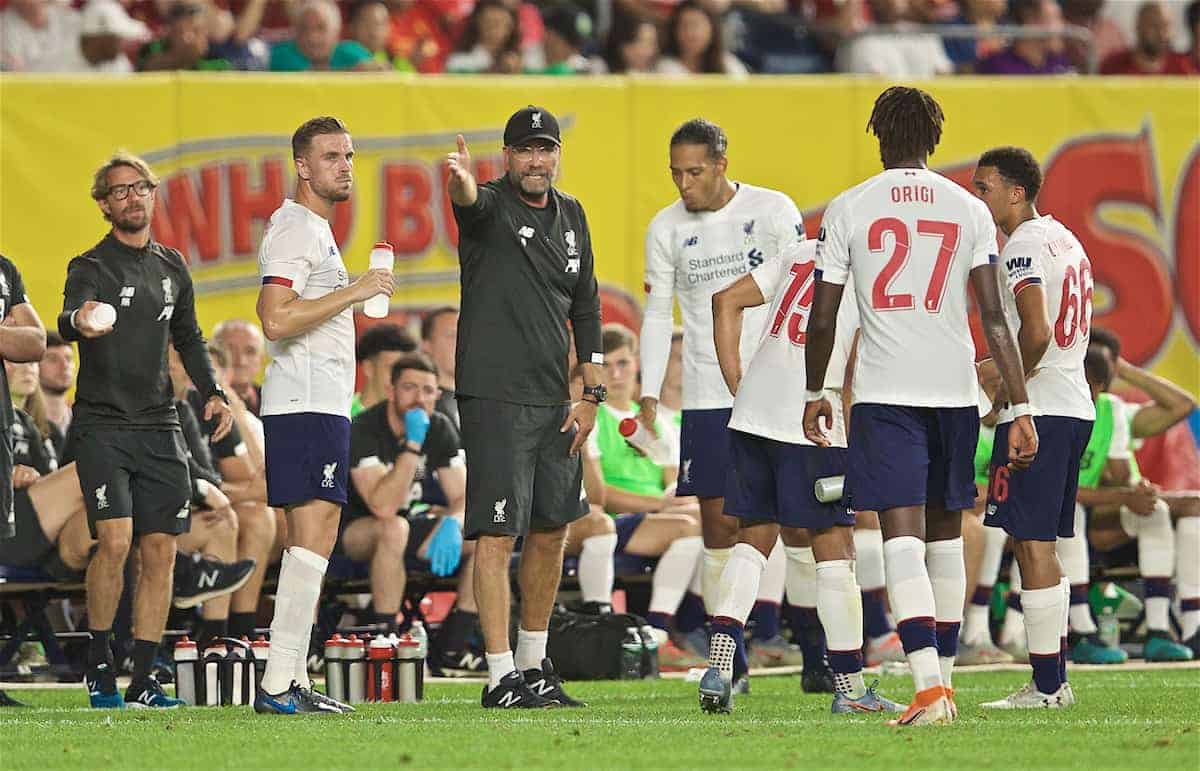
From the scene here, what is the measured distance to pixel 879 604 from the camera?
1135cm

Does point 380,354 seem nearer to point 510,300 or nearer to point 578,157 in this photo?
point 578,157

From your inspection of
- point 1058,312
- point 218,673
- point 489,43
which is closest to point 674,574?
point 218,673

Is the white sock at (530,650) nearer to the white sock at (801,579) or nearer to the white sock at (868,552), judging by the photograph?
the white sock at (801,579)

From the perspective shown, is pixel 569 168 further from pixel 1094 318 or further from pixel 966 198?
pixel 966 198

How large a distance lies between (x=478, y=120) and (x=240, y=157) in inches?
67.1

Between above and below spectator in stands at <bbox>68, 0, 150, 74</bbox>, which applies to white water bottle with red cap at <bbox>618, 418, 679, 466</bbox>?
below

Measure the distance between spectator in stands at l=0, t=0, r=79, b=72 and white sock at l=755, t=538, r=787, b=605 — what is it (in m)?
7.12

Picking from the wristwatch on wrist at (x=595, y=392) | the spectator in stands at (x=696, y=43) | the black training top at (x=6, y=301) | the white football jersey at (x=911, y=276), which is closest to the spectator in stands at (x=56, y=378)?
the black training top at (x=6, y=301)

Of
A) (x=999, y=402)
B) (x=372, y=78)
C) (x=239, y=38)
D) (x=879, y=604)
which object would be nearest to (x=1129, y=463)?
(x=879, y=604)

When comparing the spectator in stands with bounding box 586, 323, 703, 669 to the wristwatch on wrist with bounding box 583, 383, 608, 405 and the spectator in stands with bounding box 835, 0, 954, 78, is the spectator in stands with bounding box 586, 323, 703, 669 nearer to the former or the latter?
the wristwatch on wrist with bounding box 583, 383, 608, 405

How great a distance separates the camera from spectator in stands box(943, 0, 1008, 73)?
707 inches

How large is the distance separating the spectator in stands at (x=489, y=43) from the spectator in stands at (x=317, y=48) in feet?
2.92

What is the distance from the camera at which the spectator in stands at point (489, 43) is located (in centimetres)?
1580

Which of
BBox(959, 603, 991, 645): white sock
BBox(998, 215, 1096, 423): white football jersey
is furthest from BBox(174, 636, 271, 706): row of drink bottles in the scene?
BBox(959, 603, 991, 645): white sock
